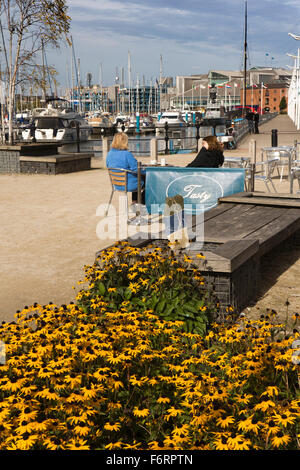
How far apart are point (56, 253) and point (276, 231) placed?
2.98 m

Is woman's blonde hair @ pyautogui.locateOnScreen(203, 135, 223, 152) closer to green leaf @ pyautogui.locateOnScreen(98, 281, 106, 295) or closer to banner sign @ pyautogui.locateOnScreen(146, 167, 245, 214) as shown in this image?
banner sign @ pyautogui.locateOnScreen(146, 167, 245, 214)

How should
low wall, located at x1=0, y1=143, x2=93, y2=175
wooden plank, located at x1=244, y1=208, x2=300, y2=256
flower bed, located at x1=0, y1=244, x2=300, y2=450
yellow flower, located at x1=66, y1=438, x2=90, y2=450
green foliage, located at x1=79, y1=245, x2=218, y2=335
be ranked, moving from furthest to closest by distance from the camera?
low wall, located at x1=0, y1=143, x2=93, y2=175 < wooden plank, located at x1=244, y1=208, x2=300, y2=256 < green foliage, located at x1=79, y1=245, x2=218, y2=335 < flower bed, located at x1=0, y1=244, x2=300, y2=450 < yellow flower, located at x1=66, y1=438, x2=90, y2=450

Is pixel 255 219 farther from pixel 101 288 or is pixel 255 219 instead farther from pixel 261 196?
pixel 101 288

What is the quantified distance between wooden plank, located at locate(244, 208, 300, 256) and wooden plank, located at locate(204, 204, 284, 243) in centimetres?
10

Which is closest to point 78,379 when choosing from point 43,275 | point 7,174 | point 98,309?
point 98,309

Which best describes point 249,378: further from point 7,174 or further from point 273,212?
point 7,174

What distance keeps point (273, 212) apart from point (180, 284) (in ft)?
10.6

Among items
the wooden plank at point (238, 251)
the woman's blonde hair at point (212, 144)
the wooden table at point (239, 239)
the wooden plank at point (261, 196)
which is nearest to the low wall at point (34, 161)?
the woman's blonde hair at point (212, 144)

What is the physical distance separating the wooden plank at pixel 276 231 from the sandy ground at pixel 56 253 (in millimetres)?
471

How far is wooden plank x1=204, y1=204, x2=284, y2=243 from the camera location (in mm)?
6045

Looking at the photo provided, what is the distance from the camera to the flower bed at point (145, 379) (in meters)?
2.45

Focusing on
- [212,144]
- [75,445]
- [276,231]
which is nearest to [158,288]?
[276,231]

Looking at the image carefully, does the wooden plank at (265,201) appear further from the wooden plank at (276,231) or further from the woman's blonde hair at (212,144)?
the woman's blonde hair at (212,144)

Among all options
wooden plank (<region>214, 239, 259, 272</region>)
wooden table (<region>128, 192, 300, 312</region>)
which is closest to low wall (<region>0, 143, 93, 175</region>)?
wooden table (<region>128, 192, 300, 312</region>)
